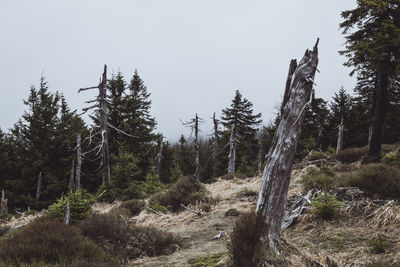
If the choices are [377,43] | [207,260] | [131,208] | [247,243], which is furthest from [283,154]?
[377,43]

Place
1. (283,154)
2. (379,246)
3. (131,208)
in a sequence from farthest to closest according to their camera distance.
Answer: (131,208), (379,246), (283,154)

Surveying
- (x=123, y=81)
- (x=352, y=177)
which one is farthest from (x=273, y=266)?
(x=123, y=81)

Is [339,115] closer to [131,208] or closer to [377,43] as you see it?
[377,43]

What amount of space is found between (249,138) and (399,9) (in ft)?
75.5

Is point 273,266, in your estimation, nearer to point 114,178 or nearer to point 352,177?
point 352,177

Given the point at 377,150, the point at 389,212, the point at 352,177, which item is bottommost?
the point at 389,212

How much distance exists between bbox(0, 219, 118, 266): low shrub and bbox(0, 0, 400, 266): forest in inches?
1.1

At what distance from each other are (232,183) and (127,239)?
35.3 feet

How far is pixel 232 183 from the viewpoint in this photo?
15492 mm

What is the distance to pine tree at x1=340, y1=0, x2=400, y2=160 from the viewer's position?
10.6 m

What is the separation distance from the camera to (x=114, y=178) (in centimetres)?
1356

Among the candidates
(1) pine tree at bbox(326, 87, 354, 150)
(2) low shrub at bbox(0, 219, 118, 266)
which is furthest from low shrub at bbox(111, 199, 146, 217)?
(1) pine tree at bbox(326, 87, 354, 150)

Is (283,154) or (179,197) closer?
(283,154)

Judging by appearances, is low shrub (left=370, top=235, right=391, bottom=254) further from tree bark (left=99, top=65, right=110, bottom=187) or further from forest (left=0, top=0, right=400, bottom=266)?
tree bark (left=99, top=65, right=110, bottom=187)
